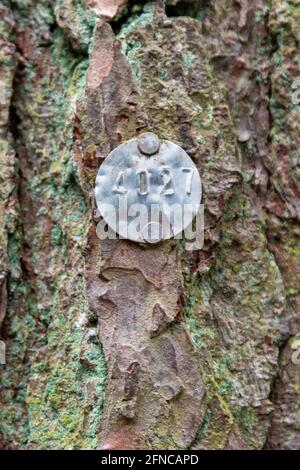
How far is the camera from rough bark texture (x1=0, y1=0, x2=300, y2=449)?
3.49 ft

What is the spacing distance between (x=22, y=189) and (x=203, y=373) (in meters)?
0.45

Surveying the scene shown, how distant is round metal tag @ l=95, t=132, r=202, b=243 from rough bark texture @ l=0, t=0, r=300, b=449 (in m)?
0.02

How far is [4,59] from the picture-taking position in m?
1.20

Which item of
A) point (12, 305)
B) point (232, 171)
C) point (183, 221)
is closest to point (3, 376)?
point (12, 305)

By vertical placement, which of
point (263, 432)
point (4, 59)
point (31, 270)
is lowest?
point (263, 432)

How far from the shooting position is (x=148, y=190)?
1098 millimetres

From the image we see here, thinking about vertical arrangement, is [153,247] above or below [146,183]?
below

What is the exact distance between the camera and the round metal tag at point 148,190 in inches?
42.8

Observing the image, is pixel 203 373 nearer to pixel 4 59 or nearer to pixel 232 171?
pixel 232 171

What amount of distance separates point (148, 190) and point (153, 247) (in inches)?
3.6

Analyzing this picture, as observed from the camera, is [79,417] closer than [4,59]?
Yes

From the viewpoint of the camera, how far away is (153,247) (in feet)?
3.58

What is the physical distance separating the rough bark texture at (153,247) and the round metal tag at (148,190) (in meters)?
0.02

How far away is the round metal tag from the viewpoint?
1087mm
